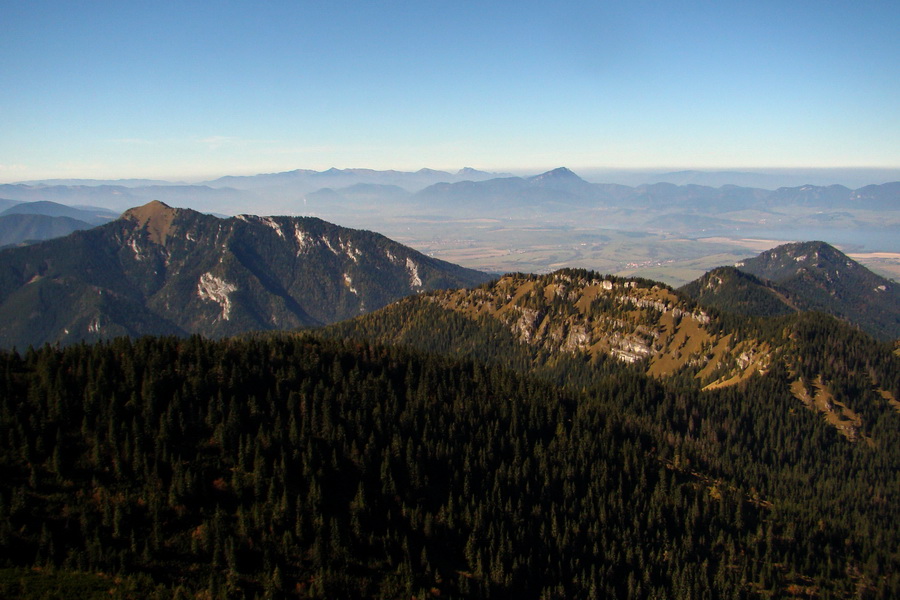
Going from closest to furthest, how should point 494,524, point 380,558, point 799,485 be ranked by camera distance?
point 380,558, point 494,524, point 799,485

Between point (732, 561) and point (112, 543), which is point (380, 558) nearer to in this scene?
point (112, 543)

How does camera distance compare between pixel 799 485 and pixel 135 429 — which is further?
pixel 799 485

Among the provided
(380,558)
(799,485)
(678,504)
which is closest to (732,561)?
(678,504)

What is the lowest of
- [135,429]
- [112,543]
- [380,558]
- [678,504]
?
[678,504]

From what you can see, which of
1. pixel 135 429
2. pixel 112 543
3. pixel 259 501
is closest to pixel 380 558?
pixel 259 501

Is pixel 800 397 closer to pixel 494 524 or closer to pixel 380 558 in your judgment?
pixel 494 524

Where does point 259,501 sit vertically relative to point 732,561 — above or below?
above

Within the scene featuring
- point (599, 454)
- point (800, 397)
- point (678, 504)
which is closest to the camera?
point (678, 504)
